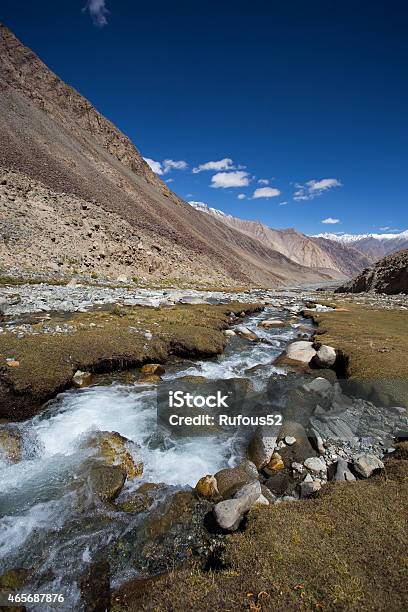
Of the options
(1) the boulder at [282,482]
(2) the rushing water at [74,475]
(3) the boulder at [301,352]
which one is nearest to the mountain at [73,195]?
(2) the rushing water at [74,475]

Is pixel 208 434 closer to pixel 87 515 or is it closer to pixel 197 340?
pixel 87 515

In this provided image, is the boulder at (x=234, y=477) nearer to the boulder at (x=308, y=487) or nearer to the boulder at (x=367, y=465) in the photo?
the boulder at (x=308, y=487)

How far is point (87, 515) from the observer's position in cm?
642

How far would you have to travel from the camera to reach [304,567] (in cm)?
441

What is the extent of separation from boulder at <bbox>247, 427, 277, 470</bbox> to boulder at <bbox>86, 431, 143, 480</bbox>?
290cm

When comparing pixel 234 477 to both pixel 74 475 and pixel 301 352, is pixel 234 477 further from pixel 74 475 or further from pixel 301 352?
pixel 301 352

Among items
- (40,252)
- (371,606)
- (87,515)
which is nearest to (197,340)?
(87,515)

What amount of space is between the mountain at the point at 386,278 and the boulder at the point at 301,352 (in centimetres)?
5194

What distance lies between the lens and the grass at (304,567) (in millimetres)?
3973

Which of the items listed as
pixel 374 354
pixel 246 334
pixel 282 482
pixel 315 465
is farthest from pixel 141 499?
pixel 246 334

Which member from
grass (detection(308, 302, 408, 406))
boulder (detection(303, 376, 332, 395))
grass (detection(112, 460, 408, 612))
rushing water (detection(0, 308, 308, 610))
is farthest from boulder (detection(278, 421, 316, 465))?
grass (detection(308, 302, 408, 406))

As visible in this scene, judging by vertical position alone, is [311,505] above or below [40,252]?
below

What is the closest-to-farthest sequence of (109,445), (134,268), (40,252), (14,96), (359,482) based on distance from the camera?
1. (359,482)
2. (109,445)
3. (40,252)
4. (134,268)
5. (14,96)

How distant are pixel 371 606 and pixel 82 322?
51.8 ft
